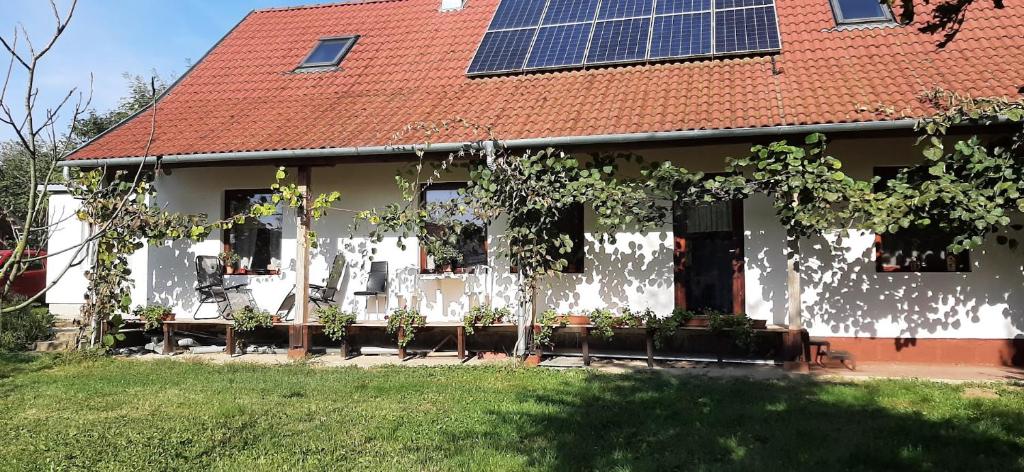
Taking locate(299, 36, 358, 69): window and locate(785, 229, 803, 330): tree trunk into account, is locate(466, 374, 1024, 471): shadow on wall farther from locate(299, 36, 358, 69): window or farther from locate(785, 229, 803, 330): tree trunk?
locate(299, 36, 358, 69): window

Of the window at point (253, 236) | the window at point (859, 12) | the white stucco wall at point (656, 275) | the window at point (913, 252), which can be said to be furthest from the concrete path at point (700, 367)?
the window at point (859, 12)

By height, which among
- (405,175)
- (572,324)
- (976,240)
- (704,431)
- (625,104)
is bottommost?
(704,431)

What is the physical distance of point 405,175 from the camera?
9.39m

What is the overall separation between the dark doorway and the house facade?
0.03 meters

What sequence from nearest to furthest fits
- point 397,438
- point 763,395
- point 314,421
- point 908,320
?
point 397,438
point 314,421
point 763,395
point 908,320

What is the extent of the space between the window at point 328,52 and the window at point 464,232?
11.0 feet

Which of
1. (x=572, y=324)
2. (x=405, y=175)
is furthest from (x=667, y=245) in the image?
(x=405, y=175)

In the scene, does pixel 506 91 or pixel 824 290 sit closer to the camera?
pixel 824 290

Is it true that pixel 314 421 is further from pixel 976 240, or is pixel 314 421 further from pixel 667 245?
pixel 976 240

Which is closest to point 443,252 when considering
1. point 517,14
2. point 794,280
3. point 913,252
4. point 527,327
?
point 527,327

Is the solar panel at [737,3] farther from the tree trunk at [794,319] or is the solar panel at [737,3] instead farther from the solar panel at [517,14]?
the tree trunk at [794,319]

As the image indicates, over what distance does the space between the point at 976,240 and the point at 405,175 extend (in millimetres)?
6622

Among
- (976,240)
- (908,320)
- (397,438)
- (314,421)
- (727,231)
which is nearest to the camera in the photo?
(397,438)

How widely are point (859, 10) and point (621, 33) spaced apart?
336 cm
